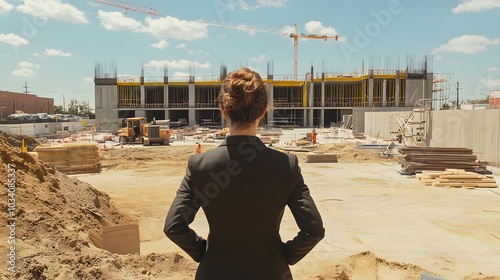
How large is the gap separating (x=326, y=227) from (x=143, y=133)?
2296 cm

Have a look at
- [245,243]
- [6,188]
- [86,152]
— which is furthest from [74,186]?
[86,152]

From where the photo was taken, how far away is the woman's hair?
180cm

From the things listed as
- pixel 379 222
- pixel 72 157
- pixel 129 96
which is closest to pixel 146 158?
pixel 72 157

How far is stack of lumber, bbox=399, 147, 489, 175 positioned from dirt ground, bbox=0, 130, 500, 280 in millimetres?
1621

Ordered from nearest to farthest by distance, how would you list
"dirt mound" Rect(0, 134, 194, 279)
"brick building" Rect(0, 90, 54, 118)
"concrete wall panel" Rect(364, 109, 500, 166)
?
"dirt mound" Rect(0, 134, 194, 279), "concrete wall panel" Rect(364, 109, 500, 166), "brick building" Rect(0, 90, 54, 118)

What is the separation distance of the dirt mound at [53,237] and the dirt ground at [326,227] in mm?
13

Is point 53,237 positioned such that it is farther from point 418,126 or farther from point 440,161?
point 418,126

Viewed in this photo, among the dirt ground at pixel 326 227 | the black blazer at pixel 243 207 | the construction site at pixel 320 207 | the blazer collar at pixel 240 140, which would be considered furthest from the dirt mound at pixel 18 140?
the blazer collar at pixel 240 140

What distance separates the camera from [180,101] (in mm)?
56344

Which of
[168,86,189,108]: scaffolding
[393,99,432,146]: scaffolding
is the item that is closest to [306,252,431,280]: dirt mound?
Answer: [393,99,432,146]: scaffolding

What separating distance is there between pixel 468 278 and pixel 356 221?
11.0 feet

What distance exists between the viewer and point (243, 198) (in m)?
1.80

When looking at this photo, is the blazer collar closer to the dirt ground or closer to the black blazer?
the black blazer

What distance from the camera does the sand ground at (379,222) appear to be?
5.66m
